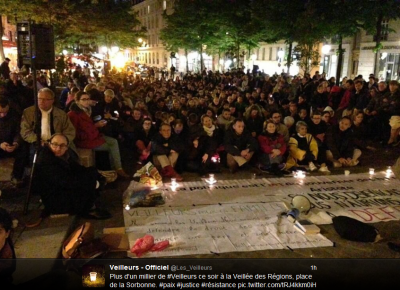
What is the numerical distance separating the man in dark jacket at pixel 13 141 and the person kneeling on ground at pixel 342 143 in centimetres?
582

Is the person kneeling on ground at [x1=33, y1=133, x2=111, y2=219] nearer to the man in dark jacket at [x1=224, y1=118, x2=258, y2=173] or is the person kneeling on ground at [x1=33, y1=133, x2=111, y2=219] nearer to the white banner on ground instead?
the white banner on ground

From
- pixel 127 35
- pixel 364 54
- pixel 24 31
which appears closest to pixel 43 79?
pixel 24 31

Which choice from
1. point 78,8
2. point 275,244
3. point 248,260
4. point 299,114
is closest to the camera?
point 248,260

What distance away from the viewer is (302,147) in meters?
8.19

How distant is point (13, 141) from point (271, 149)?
4610mm

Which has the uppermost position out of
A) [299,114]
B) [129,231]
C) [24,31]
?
[24,31]

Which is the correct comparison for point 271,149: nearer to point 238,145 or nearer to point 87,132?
point 238,145

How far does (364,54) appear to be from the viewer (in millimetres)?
30484

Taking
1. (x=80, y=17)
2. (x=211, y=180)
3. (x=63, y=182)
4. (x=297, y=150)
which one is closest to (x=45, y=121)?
(x=63, y=182)

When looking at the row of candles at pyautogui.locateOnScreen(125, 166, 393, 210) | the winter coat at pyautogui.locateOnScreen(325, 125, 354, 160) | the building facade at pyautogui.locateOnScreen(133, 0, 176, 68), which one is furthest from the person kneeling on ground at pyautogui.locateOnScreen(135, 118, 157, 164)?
the building facade at pyautogui.locateOnScreen(133, 0, 176, 68)

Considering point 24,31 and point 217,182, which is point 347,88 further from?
point 24,31

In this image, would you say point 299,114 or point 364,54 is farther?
point 364,54

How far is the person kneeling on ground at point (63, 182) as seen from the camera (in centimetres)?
506

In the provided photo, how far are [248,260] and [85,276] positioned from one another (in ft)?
5.89
